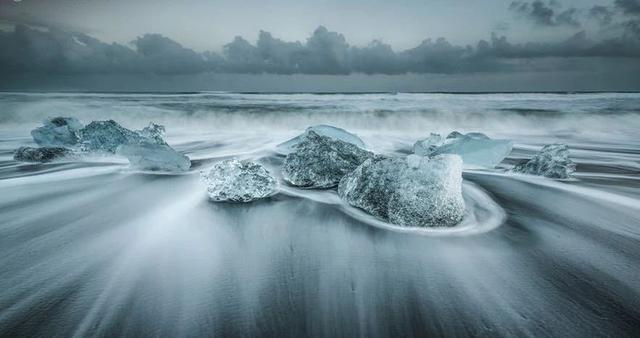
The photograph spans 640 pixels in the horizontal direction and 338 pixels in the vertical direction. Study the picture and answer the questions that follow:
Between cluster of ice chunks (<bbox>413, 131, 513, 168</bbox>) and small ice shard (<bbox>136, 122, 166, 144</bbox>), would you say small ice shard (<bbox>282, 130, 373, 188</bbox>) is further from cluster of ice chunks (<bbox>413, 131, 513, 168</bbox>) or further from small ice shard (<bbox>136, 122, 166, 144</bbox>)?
small ice shard (<bbox>136, 122, 166, 144</bbox>)

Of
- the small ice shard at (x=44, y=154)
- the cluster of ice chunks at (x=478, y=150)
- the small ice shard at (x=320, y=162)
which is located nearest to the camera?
the small ice shard at (x=320, y=162)

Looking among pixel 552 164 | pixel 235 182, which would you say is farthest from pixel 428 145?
pixel 235 182

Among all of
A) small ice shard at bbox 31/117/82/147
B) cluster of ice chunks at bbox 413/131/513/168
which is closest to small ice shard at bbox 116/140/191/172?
small ice shard at bbox 31/117/82/147

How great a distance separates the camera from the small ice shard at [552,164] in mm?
3889

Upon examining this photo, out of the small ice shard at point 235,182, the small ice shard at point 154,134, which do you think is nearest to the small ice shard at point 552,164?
the small ice shard at point 235,182

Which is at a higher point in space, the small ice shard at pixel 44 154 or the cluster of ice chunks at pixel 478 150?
the cluster of ice chunks at pixel 478 150

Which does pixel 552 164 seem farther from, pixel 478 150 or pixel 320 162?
pixel 320 162

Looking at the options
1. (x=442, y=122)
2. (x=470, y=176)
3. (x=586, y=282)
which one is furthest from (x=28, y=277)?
(x=442, y=122)

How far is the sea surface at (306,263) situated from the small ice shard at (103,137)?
137 centimetres

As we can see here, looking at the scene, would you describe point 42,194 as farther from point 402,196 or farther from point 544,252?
point 544,252

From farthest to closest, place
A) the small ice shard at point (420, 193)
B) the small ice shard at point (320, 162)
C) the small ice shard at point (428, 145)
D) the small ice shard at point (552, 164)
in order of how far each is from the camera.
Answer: the small ice shard at point (428, 145) → the small ice shard at point (552, 164) → the small ice shard at point (320, 162) → the small ice shard at point (420, 193)

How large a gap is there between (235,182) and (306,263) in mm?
1254

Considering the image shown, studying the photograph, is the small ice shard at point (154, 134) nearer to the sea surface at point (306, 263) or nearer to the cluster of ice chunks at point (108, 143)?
the cluster of ice chunks at point (108, 143)

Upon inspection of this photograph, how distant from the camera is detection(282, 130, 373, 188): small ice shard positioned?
3.38 meters
